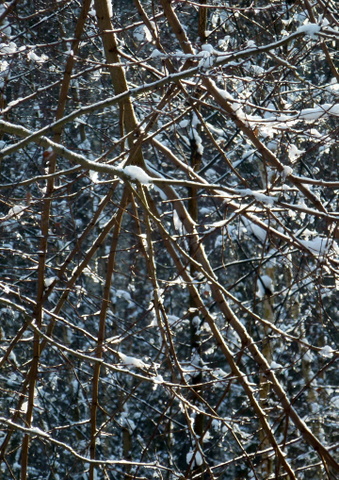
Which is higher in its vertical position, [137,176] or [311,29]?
[311,29]

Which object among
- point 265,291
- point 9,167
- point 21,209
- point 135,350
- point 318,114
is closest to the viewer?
point 318,114

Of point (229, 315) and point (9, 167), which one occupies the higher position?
point (9, 167)

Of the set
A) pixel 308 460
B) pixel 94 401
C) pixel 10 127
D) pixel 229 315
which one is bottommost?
pixel 308 460

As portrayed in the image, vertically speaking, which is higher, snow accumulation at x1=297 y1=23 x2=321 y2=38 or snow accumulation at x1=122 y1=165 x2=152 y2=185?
snow accumulation at x1=297 y1=23 x2=321 y2=38

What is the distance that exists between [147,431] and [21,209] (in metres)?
8.28

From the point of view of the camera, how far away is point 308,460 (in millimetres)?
7660

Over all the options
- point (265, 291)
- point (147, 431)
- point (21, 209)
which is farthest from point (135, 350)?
A: point (21, 209)

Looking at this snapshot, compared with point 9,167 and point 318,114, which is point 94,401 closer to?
point 318,114

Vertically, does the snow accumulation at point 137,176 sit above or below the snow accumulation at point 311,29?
below

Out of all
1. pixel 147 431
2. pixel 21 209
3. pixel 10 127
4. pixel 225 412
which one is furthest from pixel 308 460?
pixel 10 127

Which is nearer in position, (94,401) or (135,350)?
(94,401)

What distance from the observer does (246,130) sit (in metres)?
2.25

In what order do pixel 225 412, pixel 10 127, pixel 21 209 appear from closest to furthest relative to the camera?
pixel 10 127 < pixel 21 209 < pixel 225 412

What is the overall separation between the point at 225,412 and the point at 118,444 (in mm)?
2082
